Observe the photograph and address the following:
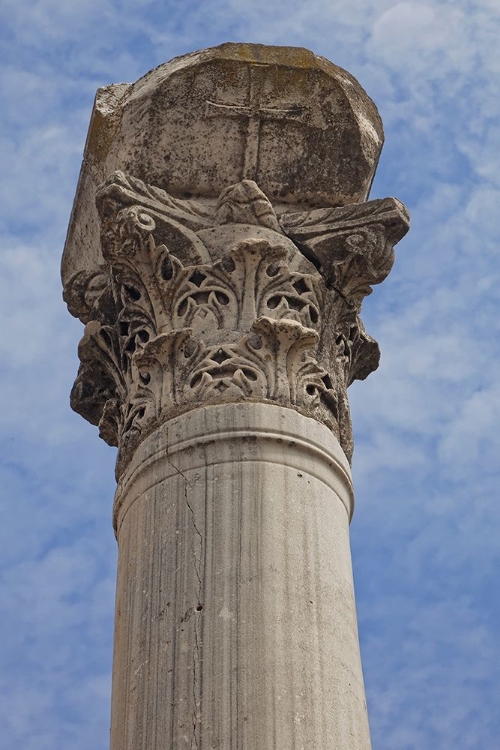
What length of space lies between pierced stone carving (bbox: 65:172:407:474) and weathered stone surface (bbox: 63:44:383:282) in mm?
336

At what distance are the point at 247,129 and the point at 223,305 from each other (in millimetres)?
1676

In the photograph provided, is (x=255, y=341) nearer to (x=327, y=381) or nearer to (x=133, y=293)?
(x=327, y=381)

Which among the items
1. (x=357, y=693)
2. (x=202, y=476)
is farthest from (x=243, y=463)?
(x=357, y=693)

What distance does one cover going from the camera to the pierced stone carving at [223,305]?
29.4 ft

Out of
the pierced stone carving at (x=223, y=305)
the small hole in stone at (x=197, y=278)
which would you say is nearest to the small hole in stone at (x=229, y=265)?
the pierced stone carving at (x=223, y=305)

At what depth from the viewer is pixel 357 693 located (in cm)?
769

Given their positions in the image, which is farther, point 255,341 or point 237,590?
point 255,341

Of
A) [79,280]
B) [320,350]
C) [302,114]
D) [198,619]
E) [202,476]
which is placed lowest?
[198,619]

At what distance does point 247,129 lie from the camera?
10367 millimetres

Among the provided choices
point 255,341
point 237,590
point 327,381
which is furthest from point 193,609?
point 327,381

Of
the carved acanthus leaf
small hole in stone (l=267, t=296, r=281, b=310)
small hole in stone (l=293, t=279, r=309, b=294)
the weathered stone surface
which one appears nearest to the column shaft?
small hole in stone (l=267, t=296, r=281, b=310)

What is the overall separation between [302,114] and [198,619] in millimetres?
4312

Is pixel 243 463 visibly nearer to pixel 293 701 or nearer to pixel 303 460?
pixel 303 460

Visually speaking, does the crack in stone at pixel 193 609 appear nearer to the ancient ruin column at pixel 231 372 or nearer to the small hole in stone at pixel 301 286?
the ancient ruin column at pixel 231 372
